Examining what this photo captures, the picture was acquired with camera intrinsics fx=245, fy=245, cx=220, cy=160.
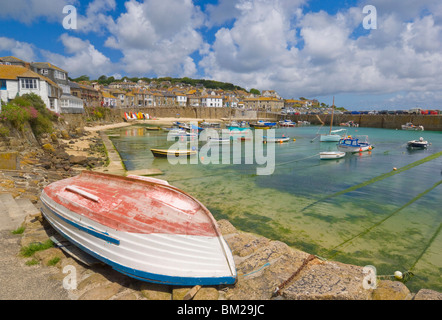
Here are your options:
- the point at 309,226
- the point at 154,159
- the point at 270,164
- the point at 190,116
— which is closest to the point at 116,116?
the point at 190,116

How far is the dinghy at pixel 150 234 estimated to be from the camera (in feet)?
15.8

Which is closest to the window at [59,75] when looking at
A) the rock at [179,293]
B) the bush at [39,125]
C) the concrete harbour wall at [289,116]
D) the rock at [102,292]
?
the concrete harbour wall at [289,116]

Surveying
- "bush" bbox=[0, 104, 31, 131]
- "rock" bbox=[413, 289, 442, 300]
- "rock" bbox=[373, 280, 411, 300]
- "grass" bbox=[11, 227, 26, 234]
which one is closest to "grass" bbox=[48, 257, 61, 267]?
"grass" bbox=[11, 227, 26, 234]

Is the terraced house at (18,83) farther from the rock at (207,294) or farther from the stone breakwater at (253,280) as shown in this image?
the rock at (207,294)

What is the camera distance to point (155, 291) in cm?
484

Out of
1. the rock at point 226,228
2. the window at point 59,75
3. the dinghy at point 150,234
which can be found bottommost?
the rock at point 226,228

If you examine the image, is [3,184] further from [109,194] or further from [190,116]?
[190,116]

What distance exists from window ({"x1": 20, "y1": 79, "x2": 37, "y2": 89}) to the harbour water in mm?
21045

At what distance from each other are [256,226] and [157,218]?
6728 millimetres

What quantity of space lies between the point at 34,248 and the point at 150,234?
3.35 m

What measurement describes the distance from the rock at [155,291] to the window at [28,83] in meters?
39.2

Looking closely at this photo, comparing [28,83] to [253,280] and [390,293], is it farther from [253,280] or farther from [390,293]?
[390,293]

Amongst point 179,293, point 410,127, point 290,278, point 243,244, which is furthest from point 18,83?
point 410,127

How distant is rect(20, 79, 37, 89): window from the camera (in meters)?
32.7
